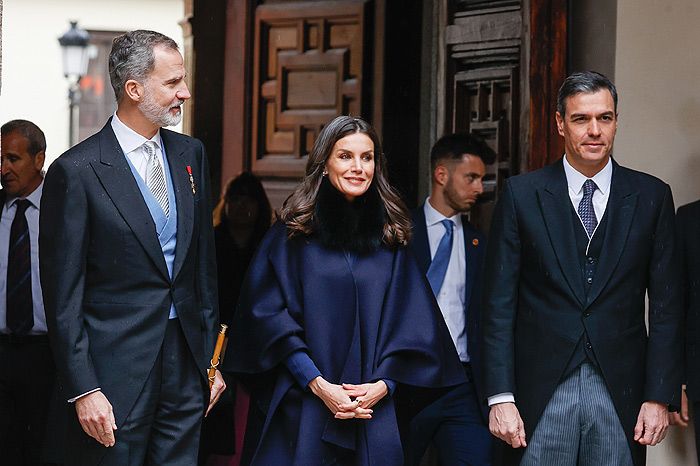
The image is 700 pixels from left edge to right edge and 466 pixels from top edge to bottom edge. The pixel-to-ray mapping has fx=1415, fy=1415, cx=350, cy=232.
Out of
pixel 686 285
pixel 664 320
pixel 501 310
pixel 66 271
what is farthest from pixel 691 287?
pixel 66 271

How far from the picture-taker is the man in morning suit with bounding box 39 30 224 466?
4.49 metres

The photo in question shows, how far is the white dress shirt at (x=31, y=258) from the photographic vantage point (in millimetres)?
6062

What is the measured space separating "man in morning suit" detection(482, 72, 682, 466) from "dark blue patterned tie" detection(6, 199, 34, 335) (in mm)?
2153

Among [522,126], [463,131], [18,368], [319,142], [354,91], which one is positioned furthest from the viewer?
[354,91]

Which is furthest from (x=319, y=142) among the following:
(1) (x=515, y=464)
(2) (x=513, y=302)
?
(1) (x=515, y=464)

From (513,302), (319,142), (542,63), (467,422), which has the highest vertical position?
(542,63)

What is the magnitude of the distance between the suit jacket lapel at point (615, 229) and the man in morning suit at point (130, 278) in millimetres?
1367

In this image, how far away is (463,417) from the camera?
20.4ft

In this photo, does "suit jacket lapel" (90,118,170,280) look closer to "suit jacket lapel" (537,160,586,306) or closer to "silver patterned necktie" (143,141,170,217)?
"silver patterned necktie" (143,141,170,217)

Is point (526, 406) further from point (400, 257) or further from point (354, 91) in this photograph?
point (354, 91)

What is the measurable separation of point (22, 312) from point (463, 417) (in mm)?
1962

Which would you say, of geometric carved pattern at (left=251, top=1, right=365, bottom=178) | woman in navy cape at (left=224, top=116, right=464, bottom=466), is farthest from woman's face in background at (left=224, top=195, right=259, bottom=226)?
woman in navy cape at (left=224, top=116, right=464, bottom=466)

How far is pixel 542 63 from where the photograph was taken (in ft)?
21.3

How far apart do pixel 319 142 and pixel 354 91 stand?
2827 mm
